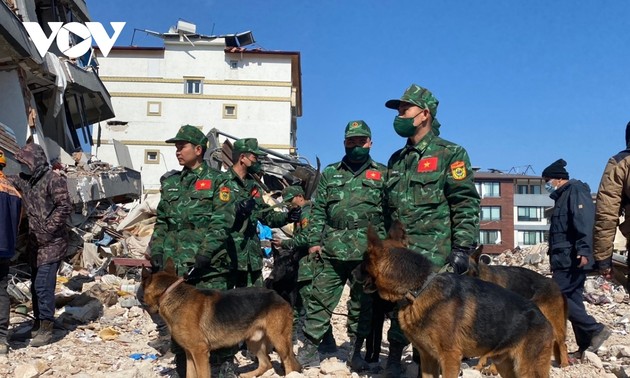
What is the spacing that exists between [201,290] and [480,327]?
2.38 m

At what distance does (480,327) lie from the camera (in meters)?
4.04

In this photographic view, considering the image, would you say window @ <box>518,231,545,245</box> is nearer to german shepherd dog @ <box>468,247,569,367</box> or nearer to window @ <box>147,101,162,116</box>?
window @ <box>147,101,162,116</box>

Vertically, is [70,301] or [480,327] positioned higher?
[480,327]

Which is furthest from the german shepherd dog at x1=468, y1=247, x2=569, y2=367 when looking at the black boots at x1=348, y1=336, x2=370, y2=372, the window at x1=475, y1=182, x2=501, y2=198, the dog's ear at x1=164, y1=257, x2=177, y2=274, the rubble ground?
the window at x1=475, y1=182, x2=501, y2=198

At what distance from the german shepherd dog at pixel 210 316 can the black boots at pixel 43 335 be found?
2714 mm

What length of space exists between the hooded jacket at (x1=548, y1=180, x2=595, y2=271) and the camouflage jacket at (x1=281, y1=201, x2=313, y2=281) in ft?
9.31

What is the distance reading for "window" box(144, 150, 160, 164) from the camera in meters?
45.2

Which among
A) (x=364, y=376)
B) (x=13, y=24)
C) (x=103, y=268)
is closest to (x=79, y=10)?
(x=13, y=24)

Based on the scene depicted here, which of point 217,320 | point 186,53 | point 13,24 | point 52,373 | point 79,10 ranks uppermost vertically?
point 186,53

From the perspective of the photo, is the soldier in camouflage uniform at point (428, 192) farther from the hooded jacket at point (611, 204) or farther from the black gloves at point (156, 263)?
the black gloves at point (156, 263)

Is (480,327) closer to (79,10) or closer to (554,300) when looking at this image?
(554,300)

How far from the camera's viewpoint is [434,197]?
4852 mm

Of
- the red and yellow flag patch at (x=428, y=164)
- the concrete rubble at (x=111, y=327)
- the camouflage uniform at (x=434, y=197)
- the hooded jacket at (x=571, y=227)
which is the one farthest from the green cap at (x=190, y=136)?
the hooded jacket at (x=571, y=227)

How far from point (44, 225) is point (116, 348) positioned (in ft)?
5.74
